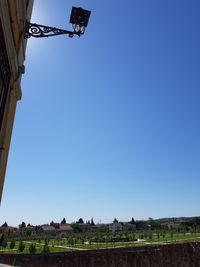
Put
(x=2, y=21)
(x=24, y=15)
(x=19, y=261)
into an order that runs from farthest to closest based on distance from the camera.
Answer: (x=19, y=261)
(x=24, y=15)
(x=2, y=21)

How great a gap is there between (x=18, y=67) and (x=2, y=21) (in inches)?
37.0

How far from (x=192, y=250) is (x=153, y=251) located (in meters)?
2.42

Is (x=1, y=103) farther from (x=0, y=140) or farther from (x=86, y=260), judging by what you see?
(x=86, y=260)

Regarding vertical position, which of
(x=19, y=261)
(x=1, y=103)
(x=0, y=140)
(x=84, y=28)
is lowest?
Result: (x=19, y=261)

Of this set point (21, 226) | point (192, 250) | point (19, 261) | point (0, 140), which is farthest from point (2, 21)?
point (21, 226)

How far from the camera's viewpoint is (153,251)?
1762 centimetres

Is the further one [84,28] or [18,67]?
[84,28]

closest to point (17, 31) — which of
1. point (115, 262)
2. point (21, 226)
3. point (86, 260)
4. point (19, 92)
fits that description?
point (19, 92)

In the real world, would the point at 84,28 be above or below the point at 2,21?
above

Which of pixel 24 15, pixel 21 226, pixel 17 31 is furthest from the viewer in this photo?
pixel 21 226

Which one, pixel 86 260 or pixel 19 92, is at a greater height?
pixel 19 92

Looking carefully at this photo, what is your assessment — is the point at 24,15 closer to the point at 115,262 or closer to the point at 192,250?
the point at 192,250

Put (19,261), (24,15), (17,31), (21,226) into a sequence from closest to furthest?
(17,31)
(24,15)
(19,261)
(21,226)

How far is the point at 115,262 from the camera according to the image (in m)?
18.9
